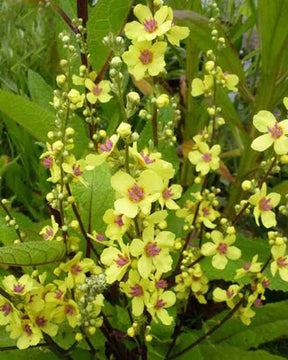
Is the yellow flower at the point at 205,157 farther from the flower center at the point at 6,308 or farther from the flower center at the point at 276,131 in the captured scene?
the flower center at the point at 6,308

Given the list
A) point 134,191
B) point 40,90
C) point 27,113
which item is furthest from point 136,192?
point 40,90

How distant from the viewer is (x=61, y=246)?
2.37 feet

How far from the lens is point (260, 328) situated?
3.11ft

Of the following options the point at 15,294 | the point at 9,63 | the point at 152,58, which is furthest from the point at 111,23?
the point at 9,63

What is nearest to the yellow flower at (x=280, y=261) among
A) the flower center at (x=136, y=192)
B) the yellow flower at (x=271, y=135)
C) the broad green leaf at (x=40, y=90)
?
the yellow flower at (x=271, y=135)

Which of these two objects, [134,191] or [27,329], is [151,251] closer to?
[134,191]

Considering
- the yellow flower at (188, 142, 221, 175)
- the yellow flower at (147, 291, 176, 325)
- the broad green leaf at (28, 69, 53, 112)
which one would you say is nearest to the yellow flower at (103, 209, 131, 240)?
the yellow flower at (147, 291, 176, 325)

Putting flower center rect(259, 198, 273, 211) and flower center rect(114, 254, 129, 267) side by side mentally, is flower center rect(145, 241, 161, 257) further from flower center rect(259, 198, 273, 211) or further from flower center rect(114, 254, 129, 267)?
flower center rect(259, 198, 273, 211)

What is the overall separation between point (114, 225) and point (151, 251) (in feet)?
0.16

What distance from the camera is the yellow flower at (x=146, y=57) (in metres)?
0.63

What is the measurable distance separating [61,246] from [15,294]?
0.08 meters

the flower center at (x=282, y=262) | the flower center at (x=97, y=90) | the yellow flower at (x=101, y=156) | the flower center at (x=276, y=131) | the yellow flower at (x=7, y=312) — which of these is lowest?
the yellow flower at (x=7, y=312)

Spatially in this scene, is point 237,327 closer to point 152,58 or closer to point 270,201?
point 270,201

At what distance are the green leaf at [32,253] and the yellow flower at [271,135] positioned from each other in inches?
11.0
